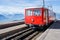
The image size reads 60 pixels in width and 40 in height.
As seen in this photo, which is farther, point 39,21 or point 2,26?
point 2,26

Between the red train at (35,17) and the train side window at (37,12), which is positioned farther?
the train side window at (37,12)

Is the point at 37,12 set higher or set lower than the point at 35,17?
higher

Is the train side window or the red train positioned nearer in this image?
the red train

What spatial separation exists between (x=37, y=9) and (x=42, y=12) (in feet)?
2.29

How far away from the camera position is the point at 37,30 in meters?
25.3

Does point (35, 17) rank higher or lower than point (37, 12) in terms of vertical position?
lower

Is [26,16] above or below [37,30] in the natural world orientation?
above

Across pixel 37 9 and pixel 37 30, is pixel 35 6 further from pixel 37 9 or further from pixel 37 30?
pixel 37 30

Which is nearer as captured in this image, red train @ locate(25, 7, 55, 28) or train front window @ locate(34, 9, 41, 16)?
red train @ locate(25, 7, 55, 28)

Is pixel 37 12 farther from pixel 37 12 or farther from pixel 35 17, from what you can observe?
pixel 35 17

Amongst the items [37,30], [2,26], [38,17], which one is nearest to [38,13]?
[38,17]

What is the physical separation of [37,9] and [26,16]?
68.2 inches

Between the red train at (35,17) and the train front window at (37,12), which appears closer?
the red train at (35,17)

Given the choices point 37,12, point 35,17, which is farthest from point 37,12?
point 35,17
